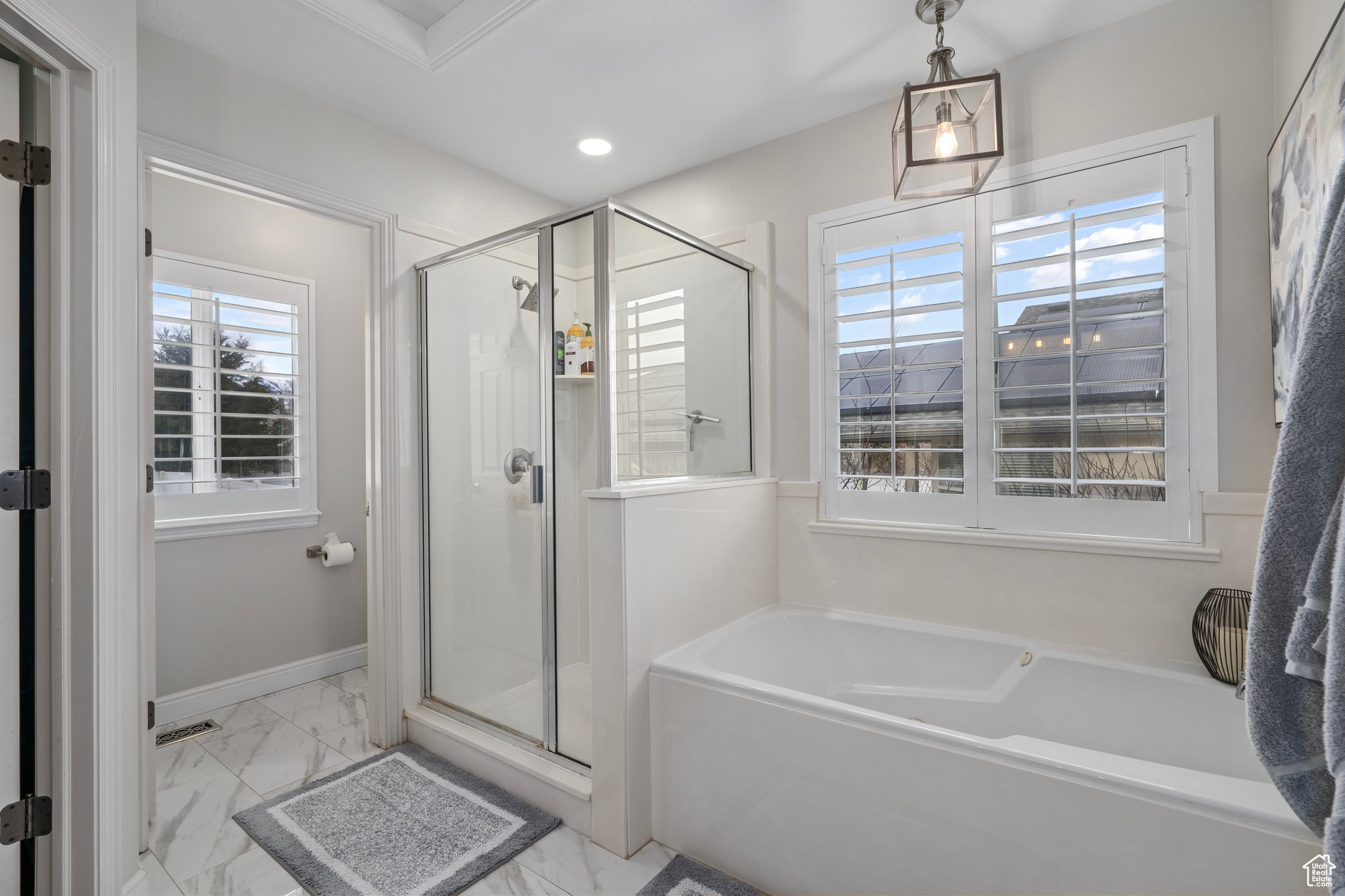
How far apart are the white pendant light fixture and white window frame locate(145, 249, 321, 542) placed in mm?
2766

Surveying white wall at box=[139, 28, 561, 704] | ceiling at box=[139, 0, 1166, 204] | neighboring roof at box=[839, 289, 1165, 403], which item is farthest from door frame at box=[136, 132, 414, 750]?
neighboring roof at box=[839, 289, 1165, 403]

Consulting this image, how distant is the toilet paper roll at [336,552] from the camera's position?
2975 millimetres

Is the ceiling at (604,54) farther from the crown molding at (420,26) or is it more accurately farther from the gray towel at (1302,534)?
the gray towel at (1302,534)

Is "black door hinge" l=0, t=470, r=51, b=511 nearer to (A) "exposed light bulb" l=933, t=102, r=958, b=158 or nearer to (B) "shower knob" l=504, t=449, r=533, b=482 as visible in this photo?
(B) "shower knob" l=504, t=449, r=533, b=482

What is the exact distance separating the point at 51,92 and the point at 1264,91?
297 cm

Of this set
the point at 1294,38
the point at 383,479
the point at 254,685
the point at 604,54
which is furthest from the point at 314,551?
the point at 1294,38

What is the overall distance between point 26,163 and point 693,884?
7.44 ft

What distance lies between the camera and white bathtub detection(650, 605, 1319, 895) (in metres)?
1.06

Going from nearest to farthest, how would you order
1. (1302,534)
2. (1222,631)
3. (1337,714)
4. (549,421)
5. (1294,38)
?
1. (1337,714)
2. (1302,534)
3. (1294,38)
4. (1222,631)
5. (549,421)

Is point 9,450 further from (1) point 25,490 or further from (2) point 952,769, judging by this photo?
(2) point 952,769

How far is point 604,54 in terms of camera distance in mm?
1986

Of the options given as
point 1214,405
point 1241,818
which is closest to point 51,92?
point 1241,818

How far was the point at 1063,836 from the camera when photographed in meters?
1.14

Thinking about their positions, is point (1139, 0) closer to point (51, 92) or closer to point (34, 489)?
point (51, 92)
